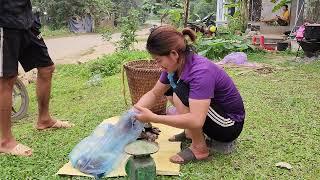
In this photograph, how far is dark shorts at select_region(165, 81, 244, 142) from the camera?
264cm

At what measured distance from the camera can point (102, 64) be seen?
7.66m

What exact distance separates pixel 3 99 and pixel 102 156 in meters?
1.02

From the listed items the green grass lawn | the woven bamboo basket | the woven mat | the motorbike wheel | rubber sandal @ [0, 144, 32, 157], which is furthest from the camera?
the motorbike wheel

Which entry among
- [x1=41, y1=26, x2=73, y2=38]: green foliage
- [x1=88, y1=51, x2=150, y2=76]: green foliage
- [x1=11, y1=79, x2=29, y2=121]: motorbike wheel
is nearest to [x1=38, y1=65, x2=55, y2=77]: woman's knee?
[x1=11, y1=79, x2=29, y2=121]: motorbike wheel

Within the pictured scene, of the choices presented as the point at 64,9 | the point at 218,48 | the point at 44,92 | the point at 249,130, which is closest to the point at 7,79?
the point at 44,92

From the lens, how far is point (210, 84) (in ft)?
8.20

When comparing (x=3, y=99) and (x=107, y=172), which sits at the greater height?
(x=3, y=99)

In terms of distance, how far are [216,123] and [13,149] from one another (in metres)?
1.54

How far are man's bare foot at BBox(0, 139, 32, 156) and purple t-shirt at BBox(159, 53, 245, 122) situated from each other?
3.84ft

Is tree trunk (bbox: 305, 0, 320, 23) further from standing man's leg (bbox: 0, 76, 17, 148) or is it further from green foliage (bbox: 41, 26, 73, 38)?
green foliage (bbox: 41, 26, 73, 38)

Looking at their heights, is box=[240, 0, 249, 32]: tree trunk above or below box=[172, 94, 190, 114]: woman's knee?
above

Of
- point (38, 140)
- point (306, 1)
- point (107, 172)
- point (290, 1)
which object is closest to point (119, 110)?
point (38, 140)

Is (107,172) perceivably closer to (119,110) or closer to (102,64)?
(119,110)

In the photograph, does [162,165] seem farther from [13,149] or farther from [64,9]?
[64,9]
